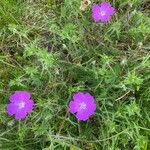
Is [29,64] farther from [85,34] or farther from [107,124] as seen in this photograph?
[107,124]

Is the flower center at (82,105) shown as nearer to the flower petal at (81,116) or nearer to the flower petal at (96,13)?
the flower petal at (81,116)

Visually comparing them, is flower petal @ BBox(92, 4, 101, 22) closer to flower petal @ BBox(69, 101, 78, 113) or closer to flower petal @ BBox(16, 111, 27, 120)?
flower petal @ BBox(69, 101, 78, 113)

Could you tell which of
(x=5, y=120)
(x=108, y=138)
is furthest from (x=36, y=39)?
(x=108, y=138)

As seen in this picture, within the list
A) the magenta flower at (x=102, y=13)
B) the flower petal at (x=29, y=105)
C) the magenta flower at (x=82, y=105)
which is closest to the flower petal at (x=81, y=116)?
the magenta flower at (x=82, y=105)

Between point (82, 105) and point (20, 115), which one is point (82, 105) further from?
point (20, 115)

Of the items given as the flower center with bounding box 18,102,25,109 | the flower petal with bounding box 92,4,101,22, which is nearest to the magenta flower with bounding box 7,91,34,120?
the flower center with bounding box 18,102,25,109
